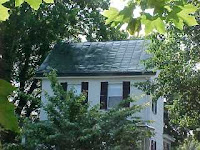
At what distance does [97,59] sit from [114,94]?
2740mm

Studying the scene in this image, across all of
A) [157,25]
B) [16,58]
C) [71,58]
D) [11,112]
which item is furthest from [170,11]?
[16,58]

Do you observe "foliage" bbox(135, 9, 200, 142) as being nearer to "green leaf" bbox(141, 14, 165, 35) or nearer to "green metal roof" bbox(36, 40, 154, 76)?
"green metal roof" bbox(36, 40, 154, 76)

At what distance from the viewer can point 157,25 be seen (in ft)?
8.48

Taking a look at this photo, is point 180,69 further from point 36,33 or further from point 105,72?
point 36,33

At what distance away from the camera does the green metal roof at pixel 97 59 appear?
2427cm

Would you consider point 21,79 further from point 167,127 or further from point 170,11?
point 170,11

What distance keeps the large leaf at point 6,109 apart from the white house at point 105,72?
2076cm

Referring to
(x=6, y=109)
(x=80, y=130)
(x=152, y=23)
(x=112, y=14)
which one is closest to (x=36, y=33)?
(x=80, y=130)

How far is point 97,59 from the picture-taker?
84.2 feet

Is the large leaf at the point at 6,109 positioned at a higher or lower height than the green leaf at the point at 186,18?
lower

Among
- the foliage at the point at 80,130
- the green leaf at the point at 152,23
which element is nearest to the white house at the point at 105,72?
the foliage at the point at 80,130

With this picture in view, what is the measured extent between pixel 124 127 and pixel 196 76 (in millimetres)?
3202

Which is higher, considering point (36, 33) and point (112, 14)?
point (36, 33)

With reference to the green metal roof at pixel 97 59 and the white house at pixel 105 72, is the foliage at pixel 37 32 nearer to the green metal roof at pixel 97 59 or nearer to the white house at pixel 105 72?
the green metal roof at pixel 97 59
